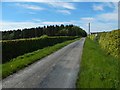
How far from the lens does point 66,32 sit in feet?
512

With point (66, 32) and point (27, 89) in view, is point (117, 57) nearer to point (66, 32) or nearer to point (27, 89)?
point (27, 89)

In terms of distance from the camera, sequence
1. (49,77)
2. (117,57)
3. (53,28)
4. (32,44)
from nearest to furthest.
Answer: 1. (49,77)
2. (117,57)
3. (32,44)
4. (53,28)

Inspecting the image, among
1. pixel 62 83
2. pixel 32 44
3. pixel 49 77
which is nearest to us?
pixel 62 83

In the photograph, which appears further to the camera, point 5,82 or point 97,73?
point 97,73

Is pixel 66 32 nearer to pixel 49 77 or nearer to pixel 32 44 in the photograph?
pixel 32 44

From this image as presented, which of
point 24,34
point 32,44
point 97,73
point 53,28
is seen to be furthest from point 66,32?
point 97,73

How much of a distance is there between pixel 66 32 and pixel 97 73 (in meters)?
142

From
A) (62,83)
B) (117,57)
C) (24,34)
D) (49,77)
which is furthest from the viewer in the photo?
(24,34)

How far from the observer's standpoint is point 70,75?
13891 mm

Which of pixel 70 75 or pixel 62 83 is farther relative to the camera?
pixel 70 75

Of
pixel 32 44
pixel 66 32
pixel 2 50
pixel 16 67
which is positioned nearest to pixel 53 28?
pixel 66 32

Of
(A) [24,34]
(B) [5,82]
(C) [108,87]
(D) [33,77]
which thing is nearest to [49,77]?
(D) [33,77]

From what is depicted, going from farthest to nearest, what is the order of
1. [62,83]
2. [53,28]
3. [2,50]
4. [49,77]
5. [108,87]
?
[53,28] → [2,50] → [49,77] → [62,83] → [108,87]

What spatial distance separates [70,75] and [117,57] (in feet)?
25.3
